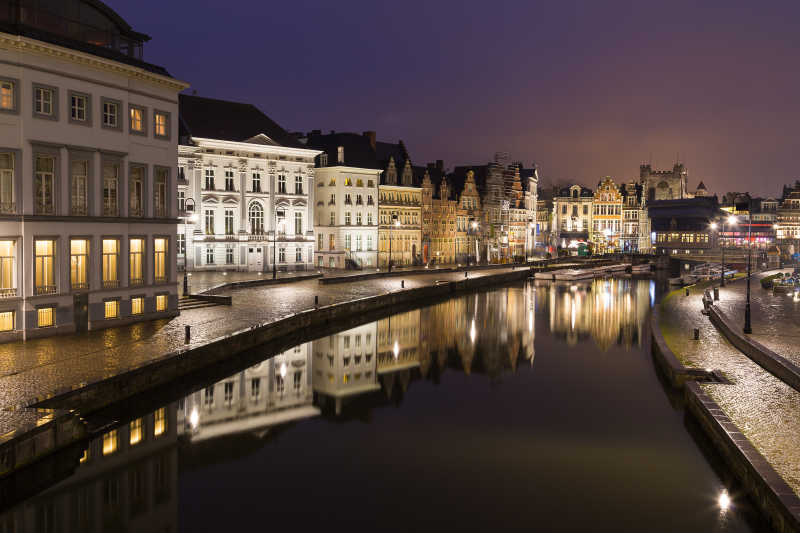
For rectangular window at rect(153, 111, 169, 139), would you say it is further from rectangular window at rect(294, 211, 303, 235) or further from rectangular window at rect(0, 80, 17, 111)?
rectangular window at rect(294, 211, 303, 235)

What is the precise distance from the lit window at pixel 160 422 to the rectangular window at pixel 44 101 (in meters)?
13.7

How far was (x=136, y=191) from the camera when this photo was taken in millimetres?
30859

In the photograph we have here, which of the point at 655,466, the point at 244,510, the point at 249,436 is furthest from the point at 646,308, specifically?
the point at 244,510

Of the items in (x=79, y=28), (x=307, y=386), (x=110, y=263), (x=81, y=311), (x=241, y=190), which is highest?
(x=79, y=28)

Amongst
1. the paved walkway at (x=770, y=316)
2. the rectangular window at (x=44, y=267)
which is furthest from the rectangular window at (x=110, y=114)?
the paved walkway at (x=770, y=316)

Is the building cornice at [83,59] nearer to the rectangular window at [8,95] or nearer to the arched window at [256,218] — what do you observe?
the rectangular window at [8,95]

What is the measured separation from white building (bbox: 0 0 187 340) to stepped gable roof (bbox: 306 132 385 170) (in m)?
39.3

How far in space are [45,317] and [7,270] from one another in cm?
239

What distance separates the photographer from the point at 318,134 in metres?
77.1

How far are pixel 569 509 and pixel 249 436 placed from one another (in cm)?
984

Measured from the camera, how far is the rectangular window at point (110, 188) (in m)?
29.2

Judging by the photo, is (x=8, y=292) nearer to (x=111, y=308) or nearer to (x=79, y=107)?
(x=111, y=308)

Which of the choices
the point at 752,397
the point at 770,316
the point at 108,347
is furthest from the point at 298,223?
the point at 752,397

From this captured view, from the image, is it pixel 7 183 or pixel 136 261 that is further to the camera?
pixel 136 261
